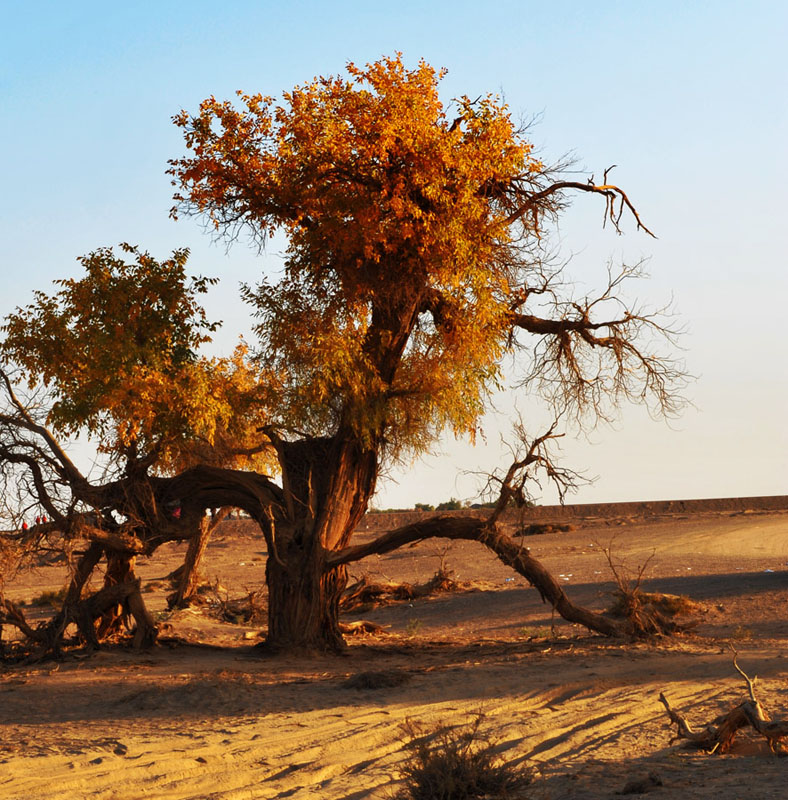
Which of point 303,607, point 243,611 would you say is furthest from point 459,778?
point 243,611

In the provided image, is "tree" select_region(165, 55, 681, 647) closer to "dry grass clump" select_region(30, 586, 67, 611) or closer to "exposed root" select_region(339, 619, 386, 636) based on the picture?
"exposed root" select_region(339, 619, 386, 636)

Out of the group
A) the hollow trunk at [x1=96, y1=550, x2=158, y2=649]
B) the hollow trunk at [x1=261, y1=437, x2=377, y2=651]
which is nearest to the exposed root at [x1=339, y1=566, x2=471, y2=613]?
the hollow trunk at [x1=261, y1=437, x2=377, y2=651]

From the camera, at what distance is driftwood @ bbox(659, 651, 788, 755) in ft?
28.3

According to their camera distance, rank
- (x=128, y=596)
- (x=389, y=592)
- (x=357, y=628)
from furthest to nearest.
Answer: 1. (x=389, y=592)
2. (x=357, y=628)
3. (x=128, y=596)

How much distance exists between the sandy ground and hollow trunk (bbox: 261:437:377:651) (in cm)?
63

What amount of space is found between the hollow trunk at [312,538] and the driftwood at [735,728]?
8098mm

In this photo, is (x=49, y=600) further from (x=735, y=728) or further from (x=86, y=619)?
(x=735, y=728)

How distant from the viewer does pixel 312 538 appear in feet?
54.9

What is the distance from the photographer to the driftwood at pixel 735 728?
863 centimetres

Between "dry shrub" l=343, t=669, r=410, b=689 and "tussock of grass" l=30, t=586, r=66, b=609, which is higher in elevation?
"tussock of grass" l=30, t=586, r=66, b=609

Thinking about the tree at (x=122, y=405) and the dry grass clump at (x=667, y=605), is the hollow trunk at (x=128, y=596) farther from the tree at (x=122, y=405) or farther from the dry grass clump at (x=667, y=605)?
the dry grass clump at (x=667, y=605)

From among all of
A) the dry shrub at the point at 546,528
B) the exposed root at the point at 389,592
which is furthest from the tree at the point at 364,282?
the dry shrub at the point at 546,528

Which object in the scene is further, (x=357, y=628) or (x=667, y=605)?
(x=667, y=605)

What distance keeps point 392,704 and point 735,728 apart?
168 inches
